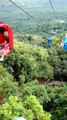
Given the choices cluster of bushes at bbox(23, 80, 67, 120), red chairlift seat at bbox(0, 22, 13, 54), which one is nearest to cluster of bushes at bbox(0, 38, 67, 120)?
cluster of bushes at bbox(23, 80, 67, 120)

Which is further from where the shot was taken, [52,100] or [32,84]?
[32,84]

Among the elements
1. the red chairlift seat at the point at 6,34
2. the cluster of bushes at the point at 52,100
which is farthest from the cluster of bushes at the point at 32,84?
the red chairlift seat at the point at 6,34

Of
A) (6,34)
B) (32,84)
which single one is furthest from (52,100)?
(6,34)

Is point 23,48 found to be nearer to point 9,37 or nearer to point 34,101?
point 34,101

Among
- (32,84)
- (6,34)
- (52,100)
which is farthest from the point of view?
(32,84)

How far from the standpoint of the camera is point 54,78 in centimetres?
3456

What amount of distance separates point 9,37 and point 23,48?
21.8 meters

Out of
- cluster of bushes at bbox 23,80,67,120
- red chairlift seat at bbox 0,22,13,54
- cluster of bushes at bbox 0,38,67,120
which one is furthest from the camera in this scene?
cluster of bushes at bbox 23,80,67,120

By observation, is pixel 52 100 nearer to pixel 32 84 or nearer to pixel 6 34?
pixel 32 84

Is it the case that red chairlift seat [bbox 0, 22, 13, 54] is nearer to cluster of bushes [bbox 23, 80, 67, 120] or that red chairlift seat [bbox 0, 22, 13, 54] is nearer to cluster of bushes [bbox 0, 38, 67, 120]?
cluster of bushes [bbox 0, 38, 67, 120]

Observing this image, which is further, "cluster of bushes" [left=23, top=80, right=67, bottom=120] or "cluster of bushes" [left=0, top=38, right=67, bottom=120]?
"cluster of bushes" [left=23, top=80, right=67, bottom=120]

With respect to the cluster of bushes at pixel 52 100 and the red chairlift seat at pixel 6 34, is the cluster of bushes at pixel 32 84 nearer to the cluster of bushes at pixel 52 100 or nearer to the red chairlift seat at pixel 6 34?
the cluster of bushes at pixel 52 100

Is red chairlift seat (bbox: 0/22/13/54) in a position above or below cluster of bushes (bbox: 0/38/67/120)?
above

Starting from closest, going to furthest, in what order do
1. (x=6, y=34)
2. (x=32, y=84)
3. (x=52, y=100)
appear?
(x=6, y=34) < (x=52, y=100) < (x=32, y=84)
